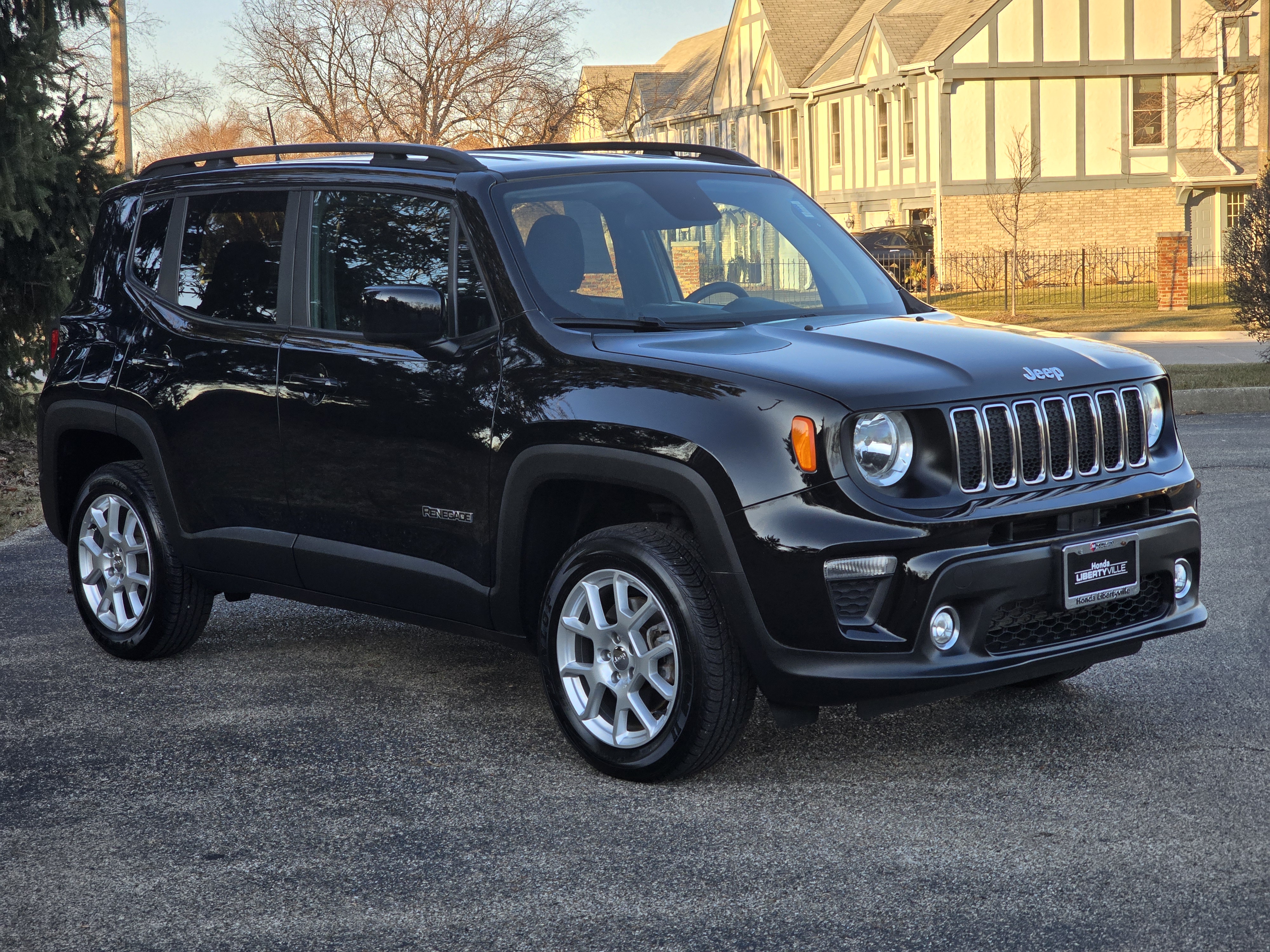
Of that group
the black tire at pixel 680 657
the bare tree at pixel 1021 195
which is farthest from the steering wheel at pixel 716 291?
the bare tree at pixel 1021 195

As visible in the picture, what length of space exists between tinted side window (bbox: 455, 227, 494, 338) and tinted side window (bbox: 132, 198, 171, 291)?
1798mm

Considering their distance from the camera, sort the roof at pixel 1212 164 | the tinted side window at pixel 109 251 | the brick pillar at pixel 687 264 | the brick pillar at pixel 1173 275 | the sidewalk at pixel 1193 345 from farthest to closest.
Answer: the roof at pixel 1212 164 < the brick pillar at pixel 1173 275 < the sidewalk at pixel 1193 345 < the tinted side window at pixel 109 251 < the brick pillar at pixel 687 264

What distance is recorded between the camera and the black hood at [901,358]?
4.37 m

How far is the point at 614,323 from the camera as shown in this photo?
506 cm

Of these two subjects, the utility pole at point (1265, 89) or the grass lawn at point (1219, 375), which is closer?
the grass lawn at point (1219, 375)

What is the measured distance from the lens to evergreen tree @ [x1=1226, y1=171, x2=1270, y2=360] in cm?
1720

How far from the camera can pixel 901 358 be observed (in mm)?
4605

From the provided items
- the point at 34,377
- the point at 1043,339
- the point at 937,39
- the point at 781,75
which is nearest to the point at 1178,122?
the point at 937,39

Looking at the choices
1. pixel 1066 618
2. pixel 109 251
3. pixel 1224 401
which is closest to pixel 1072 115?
pixel 1224 401

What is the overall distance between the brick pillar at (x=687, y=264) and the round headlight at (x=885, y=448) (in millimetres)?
1302

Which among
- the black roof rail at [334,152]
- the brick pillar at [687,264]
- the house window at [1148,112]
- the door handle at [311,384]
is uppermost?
the house window at [1148,112]

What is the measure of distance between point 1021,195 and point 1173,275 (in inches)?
482

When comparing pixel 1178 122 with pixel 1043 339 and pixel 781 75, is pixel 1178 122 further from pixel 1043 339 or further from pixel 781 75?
pixel 1043 339

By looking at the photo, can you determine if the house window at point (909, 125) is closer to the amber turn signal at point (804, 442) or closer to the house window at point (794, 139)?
the house window at point (794, 139)
